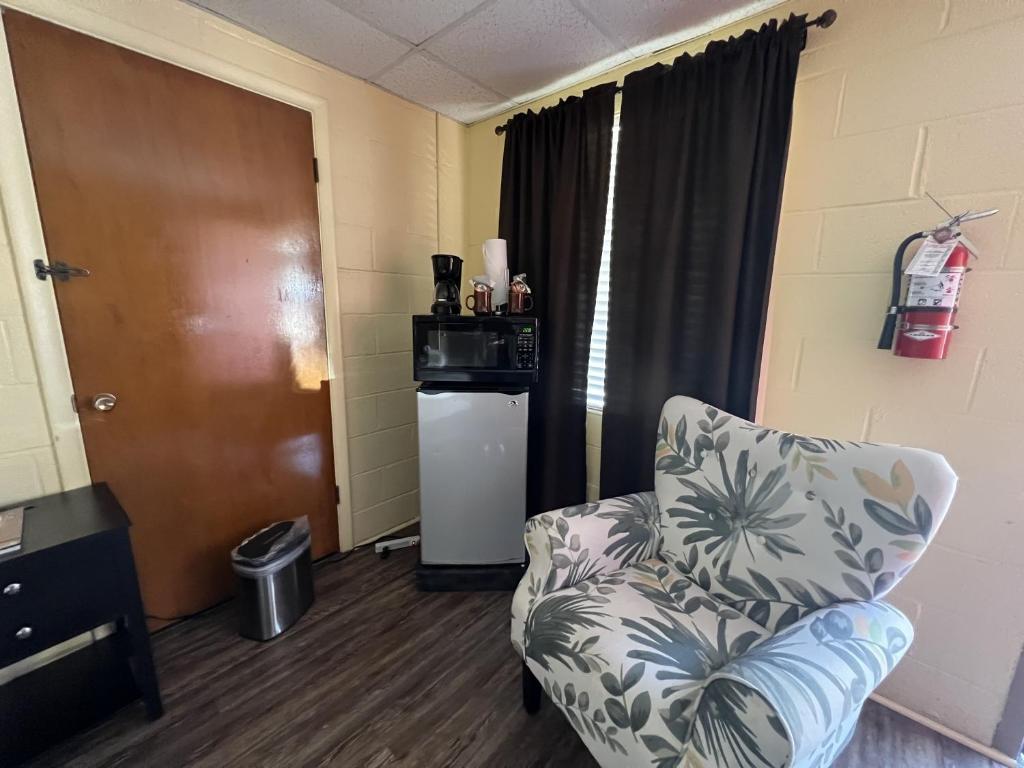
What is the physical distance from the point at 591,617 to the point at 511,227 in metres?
1.74

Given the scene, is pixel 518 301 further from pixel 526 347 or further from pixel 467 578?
pixel 467 578

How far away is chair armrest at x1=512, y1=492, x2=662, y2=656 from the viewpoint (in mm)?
1245

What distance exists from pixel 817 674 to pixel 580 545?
0.61 m

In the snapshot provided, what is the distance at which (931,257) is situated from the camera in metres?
1.14

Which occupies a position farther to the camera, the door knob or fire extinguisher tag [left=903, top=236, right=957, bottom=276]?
the door knob

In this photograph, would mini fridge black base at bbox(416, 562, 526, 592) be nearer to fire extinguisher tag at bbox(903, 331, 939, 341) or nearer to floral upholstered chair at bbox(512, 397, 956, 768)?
floral upholstered chair at bbox(512, 397, 956, 768)

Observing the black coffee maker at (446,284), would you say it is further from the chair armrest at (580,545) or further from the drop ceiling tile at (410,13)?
the chair armrest at (580,545)

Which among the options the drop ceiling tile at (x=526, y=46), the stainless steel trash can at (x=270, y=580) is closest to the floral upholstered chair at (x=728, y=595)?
the stainless steel trash can at (x=270, y=580)

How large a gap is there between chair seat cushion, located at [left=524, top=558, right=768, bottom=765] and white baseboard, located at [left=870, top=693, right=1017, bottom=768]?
787 mm

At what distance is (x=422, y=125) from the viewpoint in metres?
2.20

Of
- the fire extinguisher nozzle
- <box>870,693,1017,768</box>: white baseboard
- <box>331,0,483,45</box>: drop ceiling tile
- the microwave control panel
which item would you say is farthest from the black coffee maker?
<box>870,693,1017,768</box>: white baseboard

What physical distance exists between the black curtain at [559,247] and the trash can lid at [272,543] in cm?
106

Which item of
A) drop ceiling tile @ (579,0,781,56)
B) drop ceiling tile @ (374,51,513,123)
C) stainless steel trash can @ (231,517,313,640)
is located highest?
drop ceiling tile @ (374,51,513,123)

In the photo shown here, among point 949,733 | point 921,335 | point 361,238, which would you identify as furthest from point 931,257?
point 361,238
